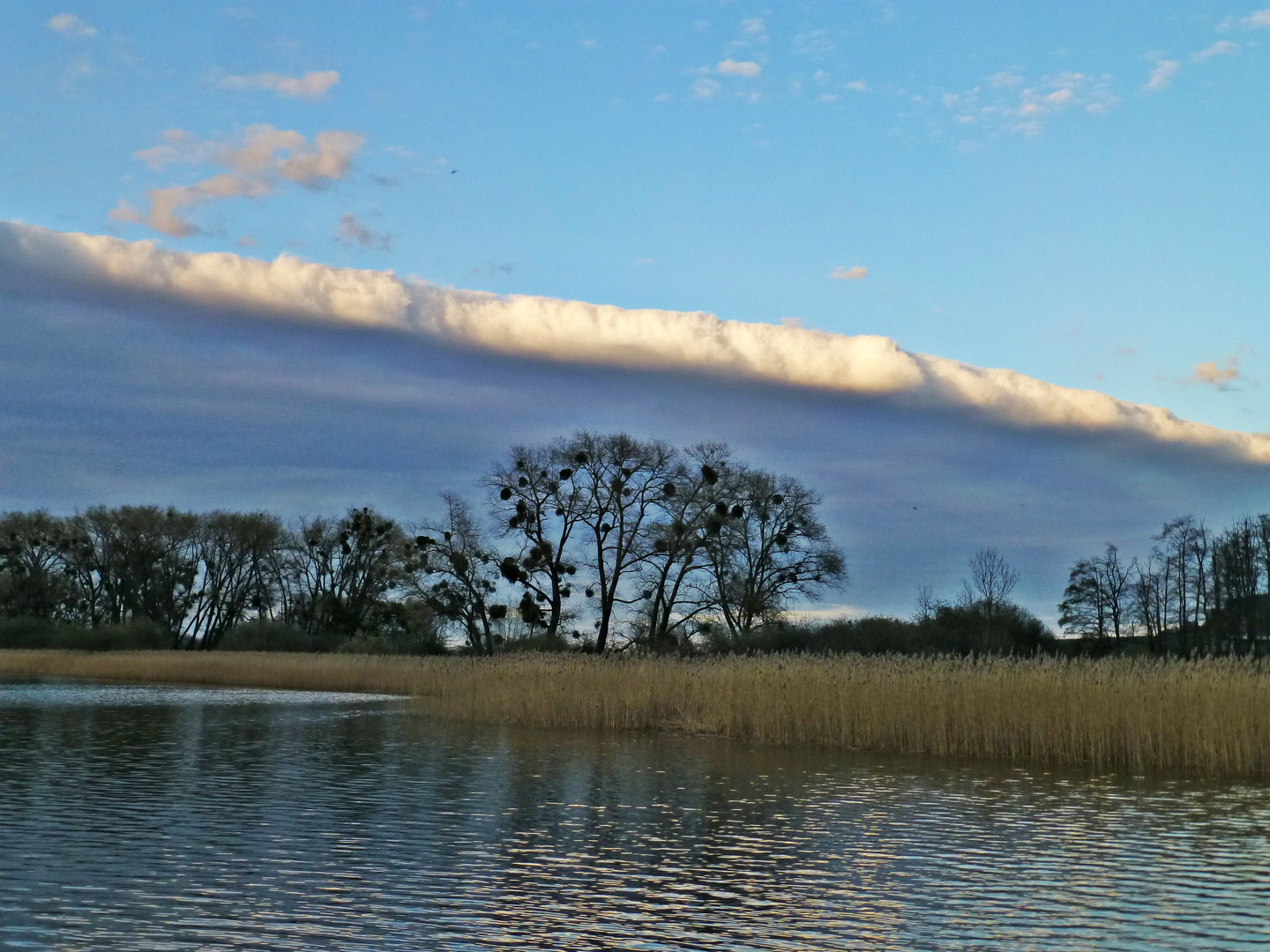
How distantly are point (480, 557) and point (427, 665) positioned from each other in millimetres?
13738

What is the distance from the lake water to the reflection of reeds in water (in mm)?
1226

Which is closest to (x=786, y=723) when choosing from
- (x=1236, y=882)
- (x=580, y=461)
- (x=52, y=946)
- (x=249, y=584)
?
(x=1236, y=882)

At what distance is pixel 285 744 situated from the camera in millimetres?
19312

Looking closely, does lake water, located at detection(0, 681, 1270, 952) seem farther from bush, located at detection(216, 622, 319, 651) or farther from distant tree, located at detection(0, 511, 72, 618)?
distant tree, located at detection(0, 511, 72, 618)

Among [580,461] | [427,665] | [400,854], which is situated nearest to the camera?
[400,854]

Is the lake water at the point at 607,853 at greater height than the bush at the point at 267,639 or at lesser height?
lesser

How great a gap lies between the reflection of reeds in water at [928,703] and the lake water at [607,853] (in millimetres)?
1226

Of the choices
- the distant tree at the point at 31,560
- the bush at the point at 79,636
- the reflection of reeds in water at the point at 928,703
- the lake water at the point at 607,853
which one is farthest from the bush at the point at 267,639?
the lake water at the point at 607,853

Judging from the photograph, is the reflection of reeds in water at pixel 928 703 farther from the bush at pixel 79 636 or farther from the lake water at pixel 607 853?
the bush at pixel 79 636

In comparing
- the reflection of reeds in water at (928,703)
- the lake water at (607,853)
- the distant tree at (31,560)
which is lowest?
the lake water at (607,853)

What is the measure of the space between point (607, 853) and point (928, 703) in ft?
32.9

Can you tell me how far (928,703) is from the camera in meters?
18.8

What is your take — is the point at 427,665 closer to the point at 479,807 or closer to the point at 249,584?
the point at 479,807

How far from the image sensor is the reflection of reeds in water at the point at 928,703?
16312 millimetres
